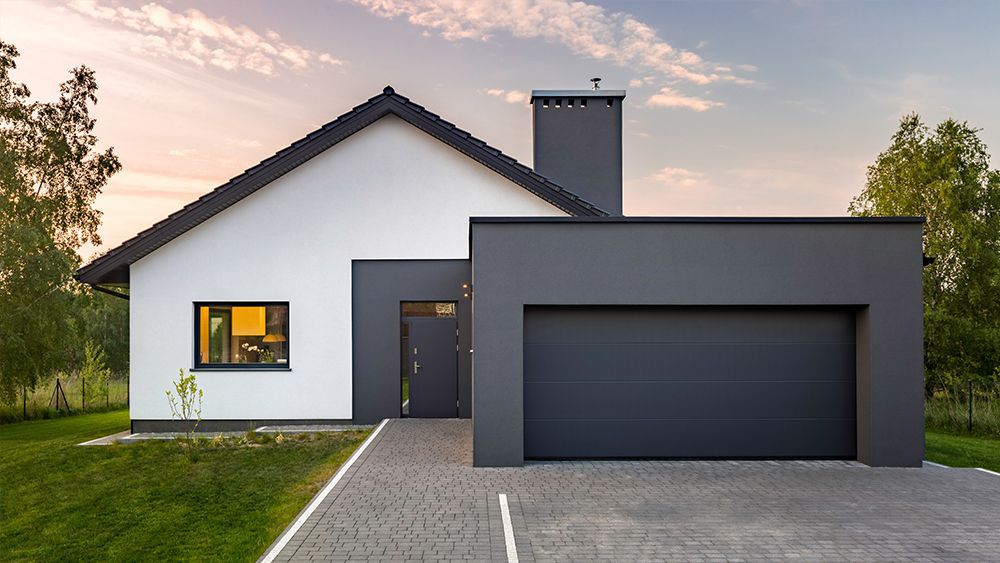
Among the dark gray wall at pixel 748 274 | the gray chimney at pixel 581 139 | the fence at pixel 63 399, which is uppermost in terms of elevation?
the gray chimney at pixel 581 139

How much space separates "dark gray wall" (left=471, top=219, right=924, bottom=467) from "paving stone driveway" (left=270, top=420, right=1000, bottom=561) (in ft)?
3.85

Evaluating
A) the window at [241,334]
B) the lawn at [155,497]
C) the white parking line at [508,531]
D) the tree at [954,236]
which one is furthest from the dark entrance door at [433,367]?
the tree at [954,236]

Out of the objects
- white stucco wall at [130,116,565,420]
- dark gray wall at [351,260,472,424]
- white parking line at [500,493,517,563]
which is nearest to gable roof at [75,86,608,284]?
white stucco wall at [130,116,565,420]

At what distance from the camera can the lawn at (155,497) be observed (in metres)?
6.16

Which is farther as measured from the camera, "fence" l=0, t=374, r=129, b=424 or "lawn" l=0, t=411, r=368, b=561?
"fence" l=0, t=374, r=129, b=424

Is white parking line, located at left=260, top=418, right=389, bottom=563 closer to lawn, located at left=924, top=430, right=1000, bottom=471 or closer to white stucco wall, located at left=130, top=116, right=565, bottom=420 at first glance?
white stucco wall, located at left=130, top=116, right=565, bottom=420

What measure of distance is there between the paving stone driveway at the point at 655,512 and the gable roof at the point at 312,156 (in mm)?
5736

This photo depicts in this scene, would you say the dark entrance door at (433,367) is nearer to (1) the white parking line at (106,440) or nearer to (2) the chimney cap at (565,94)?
(1) the white parking line at (106,440)

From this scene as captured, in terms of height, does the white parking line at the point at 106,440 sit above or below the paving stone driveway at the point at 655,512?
below

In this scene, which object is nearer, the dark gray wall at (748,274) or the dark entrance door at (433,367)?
the dark gray wall at (748,274)

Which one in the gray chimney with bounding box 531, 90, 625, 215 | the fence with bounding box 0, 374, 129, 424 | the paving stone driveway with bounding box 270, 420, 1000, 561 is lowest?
the fence with bounding box 0, 374, 129, 424

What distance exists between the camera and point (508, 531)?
6184 mm

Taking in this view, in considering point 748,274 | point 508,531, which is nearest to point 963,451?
point 748,274

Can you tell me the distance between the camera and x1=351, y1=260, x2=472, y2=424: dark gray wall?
13.3 m
